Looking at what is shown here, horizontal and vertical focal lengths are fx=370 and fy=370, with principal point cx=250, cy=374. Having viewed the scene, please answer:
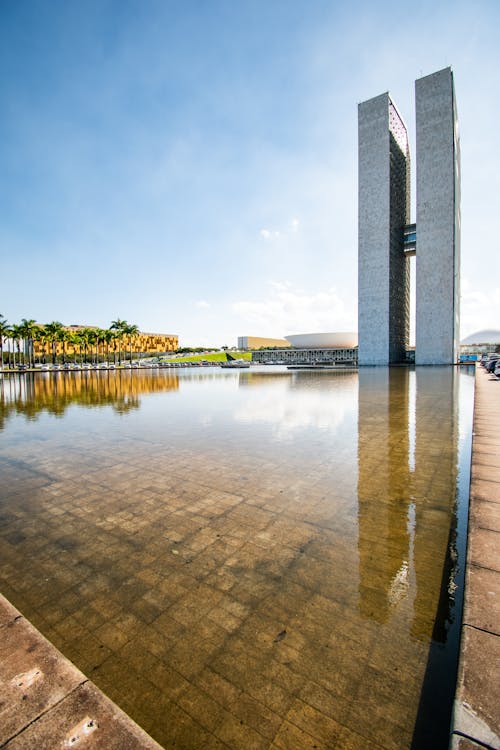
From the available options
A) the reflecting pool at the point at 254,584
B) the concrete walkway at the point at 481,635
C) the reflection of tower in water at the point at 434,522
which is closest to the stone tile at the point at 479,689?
the concrete walkway at the point at 481,635

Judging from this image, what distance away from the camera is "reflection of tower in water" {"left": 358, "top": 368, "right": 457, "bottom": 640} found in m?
3.08

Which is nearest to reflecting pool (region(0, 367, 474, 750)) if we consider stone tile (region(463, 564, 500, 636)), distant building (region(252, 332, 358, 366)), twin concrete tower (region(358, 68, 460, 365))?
stone tile (region(463, 564, 500, 636))

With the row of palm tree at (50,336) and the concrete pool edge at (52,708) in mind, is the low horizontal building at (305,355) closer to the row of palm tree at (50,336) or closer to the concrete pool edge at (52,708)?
the row of palm tree at (50,336)

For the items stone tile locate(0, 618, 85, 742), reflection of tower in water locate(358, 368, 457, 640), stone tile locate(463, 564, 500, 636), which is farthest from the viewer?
reflection of tower in water locate(358, 368, 457, 640)

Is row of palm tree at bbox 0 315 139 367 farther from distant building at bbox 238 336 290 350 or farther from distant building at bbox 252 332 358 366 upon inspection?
distant building at bbox 238 336 290 350

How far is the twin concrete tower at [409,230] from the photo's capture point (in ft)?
202

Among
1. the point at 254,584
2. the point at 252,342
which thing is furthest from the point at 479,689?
the point at 252,342

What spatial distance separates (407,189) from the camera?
3216 inches

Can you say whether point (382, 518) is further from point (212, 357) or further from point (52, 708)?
point (212, 357)

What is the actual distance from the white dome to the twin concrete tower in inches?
1439

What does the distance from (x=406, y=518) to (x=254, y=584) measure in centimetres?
228

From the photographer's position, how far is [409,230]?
7431 cm

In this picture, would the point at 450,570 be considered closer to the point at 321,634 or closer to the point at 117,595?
the point at 321,634

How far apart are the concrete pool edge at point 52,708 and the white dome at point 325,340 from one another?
116 metres
